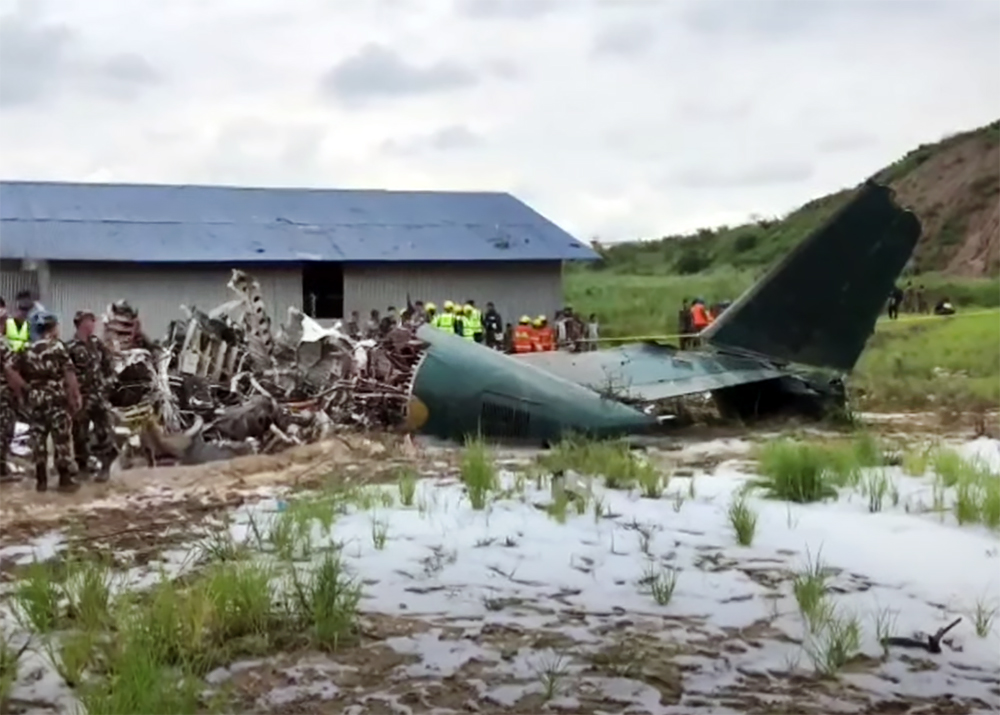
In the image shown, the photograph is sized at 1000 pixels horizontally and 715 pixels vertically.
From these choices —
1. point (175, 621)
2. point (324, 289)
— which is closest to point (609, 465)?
point (175, 621)

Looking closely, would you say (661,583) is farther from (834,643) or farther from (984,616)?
(984,616)

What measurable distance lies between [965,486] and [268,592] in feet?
14.7

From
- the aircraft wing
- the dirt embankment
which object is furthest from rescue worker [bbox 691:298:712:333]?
the dirt embankment

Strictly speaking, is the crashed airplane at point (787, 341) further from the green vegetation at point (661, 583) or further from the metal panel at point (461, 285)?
the metal panel at point (461, 285)

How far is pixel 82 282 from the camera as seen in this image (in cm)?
2491

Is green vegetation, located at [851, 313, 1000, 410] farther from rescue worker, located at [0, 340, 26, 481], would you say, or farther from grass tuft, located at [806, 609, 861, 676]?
grass tuft, located at [806, 609, 861, 676]

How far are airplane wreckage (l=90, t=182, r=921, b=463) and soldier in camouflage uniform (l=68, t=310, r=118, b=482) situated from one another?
1090 mm

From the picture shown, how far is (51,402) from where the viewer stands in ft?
30.9

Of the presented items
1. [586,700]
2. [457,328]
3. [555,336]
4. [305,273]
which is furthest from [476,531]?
[305,273]

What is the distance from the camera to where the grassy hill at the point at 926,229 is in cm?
5156

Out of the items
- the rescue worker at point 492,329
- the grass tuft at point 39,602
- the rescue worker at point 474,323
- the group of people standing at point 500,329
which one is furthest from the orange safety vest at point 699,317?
the grass tuft at point 39,602

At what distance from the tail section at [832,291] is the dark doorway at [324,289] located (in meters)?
15.2

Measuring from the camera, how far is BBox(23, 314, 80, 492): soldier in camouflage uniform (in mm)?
9328

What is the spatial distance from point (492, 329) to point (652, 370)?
463 inches
